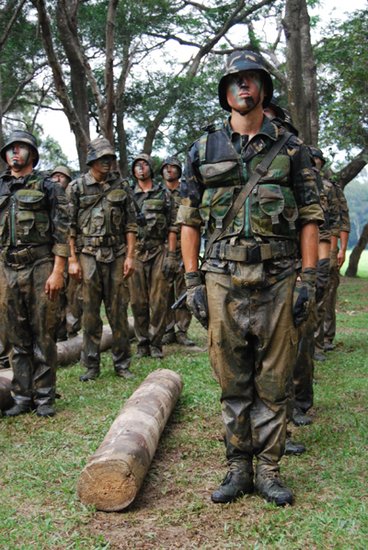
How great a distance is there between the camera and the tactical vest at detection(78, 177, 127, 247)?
331 inches

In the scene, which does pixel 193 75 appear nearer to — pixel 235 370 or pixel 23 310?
pixel 23 310

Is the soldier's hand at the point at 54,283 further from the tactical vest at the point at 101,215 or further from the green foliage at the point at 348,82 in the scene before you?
the green foliage at the point at 348,82

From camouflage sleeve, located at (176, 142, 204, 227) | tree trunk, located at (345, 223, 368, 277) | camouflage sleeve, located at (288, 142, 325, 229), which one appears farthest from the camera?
tree trunk, located at (345, 223, 368, 277)

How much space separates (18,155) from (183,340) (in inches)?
216

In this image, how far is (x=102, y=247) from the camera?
8398 millimetres

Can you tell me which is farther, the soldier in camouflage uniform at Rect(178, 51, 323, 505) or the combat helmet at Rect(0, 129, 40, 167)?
the combat helmet at Rect(0, 129, 40, 167)

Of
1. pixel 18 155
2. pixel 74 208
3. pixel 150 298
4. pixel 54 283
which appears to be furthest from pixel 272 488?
pixel 150 298

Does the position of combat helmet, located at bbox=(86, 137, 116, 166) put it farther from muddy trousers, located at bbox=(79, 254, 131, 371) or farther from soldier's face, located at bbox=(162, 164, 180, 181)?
soldier's face, located at bbox=(162, 164, 180, 181)

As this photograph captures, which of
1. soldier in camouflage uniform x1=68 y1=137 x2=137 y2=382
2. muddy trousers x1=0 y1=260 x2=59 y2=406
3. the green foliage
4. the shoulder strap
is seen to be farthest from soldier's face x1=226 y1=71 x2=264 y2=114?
the green foliage

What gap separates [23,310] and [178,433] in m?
1.99

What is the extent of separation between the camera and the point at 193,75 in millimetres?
23188

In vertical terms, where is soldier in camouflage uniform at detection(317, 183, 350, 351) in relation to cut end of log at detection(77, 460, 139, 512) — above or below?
above

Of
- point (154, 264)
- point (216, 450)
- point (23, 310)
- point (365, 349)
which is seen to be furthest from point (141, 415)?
point (365, 349)

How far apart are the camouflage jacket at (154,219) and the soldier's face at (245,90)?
18.8 feet
